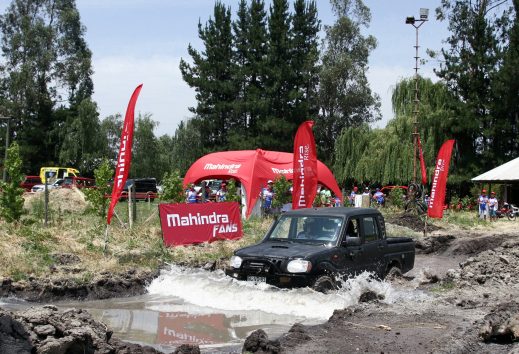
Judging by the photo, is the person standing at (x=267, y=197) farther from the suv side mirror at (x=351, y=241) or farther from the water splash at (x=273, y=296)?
the suv side mirror at (x=351, y=241)

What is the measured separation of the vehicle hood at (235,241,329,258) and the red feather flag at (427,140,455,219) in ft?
51.7

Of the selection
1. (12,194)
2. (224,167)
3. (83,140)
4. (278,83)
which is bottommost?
(12,194)

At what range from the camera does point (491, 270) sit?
535 inches

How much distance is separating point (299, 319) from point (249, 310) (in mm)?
1015

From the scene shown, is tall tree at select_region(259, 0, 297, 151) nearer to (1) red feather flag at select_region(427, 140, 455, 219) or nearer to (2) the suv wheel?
(1) red feather flag at select_region(427, 140, 455, 219)

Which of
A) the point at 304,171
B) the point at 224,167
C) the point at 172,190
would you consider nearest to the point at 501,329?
the point at 304,171

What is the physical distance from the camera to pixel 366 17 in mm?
59656

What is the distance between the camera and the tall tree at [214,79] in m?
58.8

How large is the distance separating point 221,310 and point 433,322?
3.88 meters

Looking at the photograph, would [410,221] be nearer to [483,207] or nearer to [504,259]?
[483,207]

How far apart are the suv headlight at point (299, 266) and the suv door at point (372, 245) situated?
1.57m

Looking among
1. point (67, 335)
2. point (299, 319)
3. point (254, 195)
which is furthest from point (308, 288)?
point (254, 195)

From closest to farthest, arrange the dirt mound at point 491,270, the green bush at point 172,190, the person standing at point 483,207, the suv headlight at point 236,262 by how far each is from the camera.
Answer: the suv headlight at point 236,262, the dirt mound at point 491,270, the green bush at point 172,190, the person standing at point 483,207

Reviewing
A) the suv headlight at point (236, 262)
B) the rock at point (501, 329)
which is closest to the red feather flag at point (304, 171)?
the suv headlight at point (236, 262)
